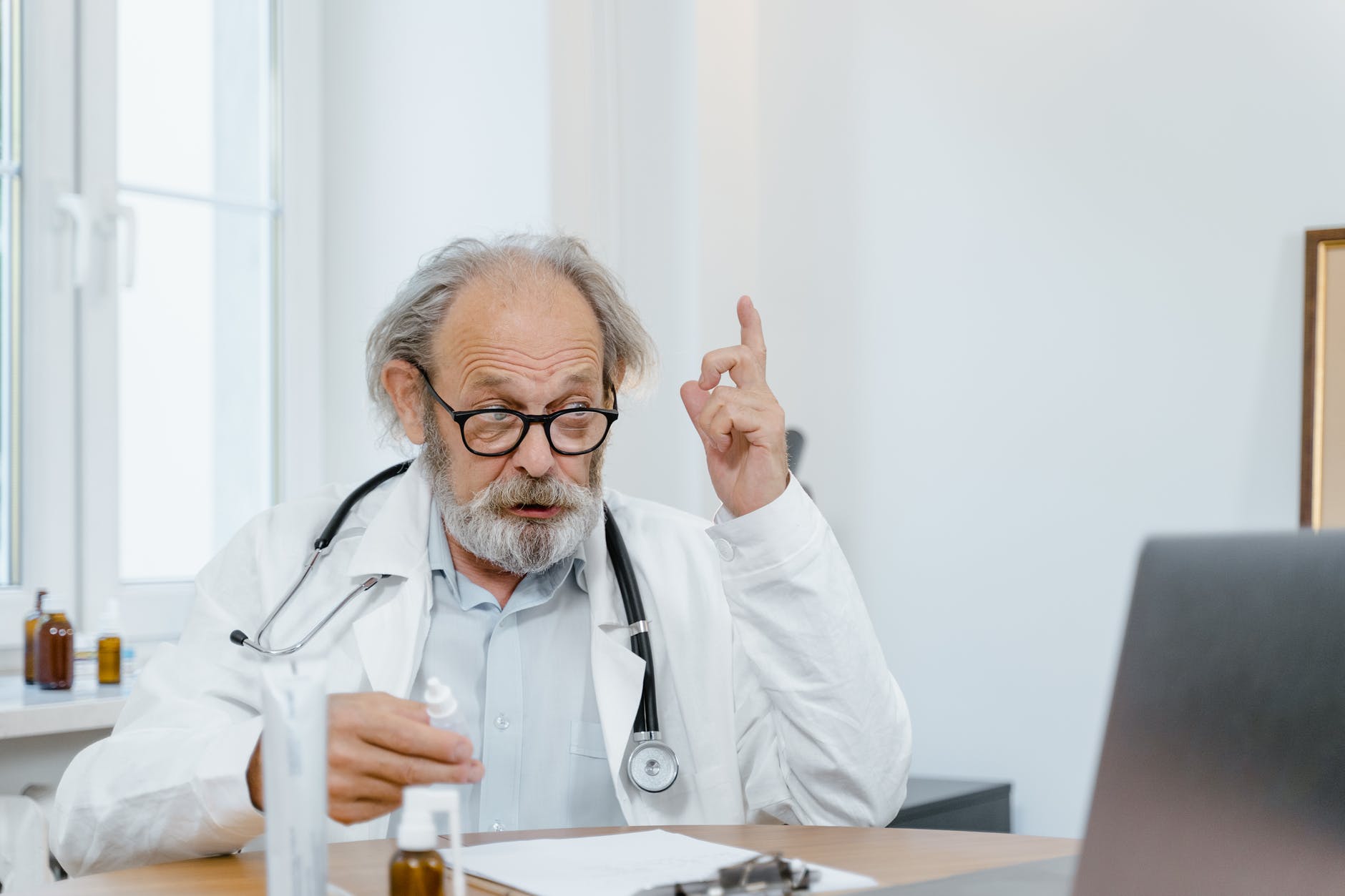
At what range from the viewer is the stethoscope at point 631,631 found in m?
1.39

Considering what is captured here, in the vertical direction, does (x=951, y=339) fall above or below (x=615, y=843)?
above

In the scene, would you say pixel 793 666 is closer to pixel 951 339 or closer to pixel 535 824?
pixel 535 824

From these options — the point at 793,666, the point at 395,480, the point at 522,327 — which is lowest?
the point at 793,666

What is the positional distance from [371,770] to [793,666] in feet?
2.07

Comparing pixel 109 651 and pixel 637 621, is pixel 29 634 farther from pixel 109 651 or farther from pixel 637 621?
pixel 637 621

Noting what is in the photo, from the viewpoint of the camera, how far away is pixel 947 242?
8.27ft

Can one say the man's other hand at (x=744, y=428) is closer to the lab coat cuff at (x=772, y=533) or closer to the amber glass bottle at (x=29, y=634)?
the lab coat cuff at (x=772, y=533)

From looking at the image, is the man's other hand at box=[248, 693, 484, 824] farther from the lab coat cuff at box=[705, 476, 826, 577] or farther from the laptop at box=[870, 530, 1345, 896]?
the lab coat cuff at box=[705, 476, 826, 577]

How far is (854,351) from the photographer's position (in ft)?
8.59

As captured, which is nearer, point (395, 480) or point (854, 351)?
point (395, 480)

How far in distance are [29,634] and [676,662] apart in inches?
48.3

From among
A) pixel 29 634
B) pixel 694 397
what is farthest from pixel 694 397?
pixel 29 634

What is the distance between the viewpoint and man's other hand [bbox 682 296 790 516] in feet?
4.76

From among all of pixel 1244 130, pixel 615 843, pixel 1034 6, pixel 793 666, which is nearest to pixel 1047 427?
pixel 1244 130
